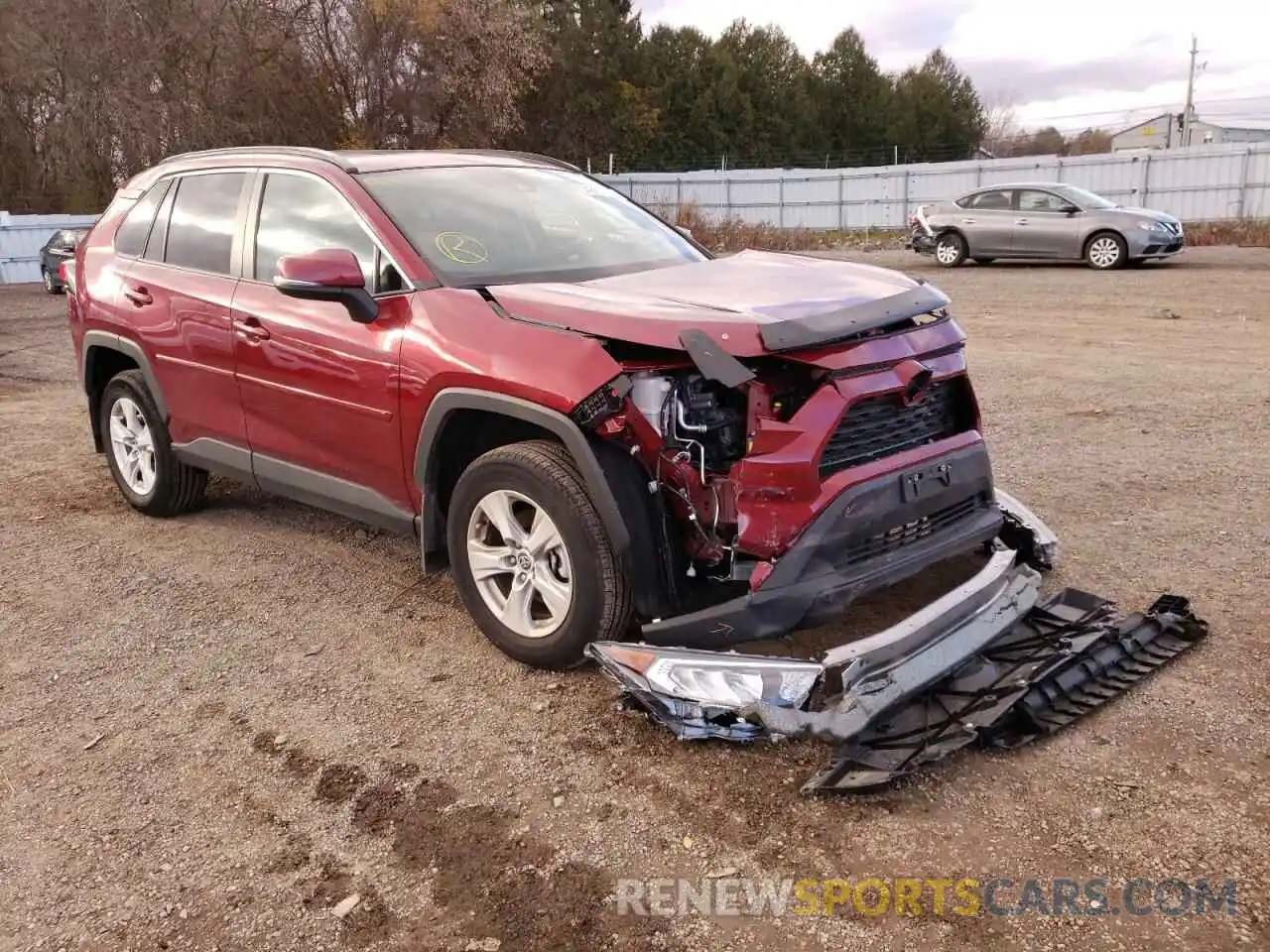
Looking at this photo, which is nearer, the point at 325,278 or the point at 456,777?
the point at 456,777

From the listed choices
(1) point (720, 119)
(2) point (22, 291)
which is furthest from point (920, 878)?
(1) point (720, 119)

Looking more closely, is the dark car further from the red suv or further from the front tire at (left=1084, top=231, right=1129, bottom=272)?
the front tire at (left=1084, top=231, right=1129, bottom=272)

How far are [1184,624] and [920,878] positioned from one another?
1773 mm

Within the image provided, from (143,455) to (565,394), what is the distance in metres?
3.38

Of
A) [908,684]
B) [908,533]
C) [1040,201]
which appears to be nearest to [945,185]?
[1040,201]

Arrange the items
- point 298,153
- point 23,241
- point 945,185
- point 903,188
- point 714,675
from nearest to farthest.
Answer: point 714,675, point 298,153, point 23,241, point 945,185, point 903,188

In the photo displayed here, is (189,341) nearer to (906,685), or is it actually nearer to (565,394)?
(565,394)

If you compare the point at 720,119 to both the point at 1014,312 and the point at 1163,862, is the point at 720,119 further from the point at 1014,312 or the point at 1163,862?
the point at 1163,862

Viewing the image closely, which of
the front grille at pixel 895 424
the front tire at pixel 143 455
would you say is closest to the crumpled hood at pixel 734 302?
the front grille at pixel 895 424

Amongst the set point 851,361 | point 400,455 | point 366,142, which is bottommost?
point 400,455

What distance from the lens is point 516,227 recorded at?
4.27 meters

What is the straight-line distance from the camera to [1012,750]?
2971 millimetres

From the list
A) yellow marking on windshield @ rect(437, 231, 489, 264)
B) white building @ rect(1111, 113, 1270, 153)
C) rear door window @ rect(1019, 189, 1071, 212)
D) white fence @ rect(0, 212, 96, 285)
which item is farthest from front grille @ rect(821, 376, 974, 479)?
white building @ rect(1111, 113, 1270, 153)

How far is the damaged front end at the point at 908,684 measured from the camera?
9.32ft
